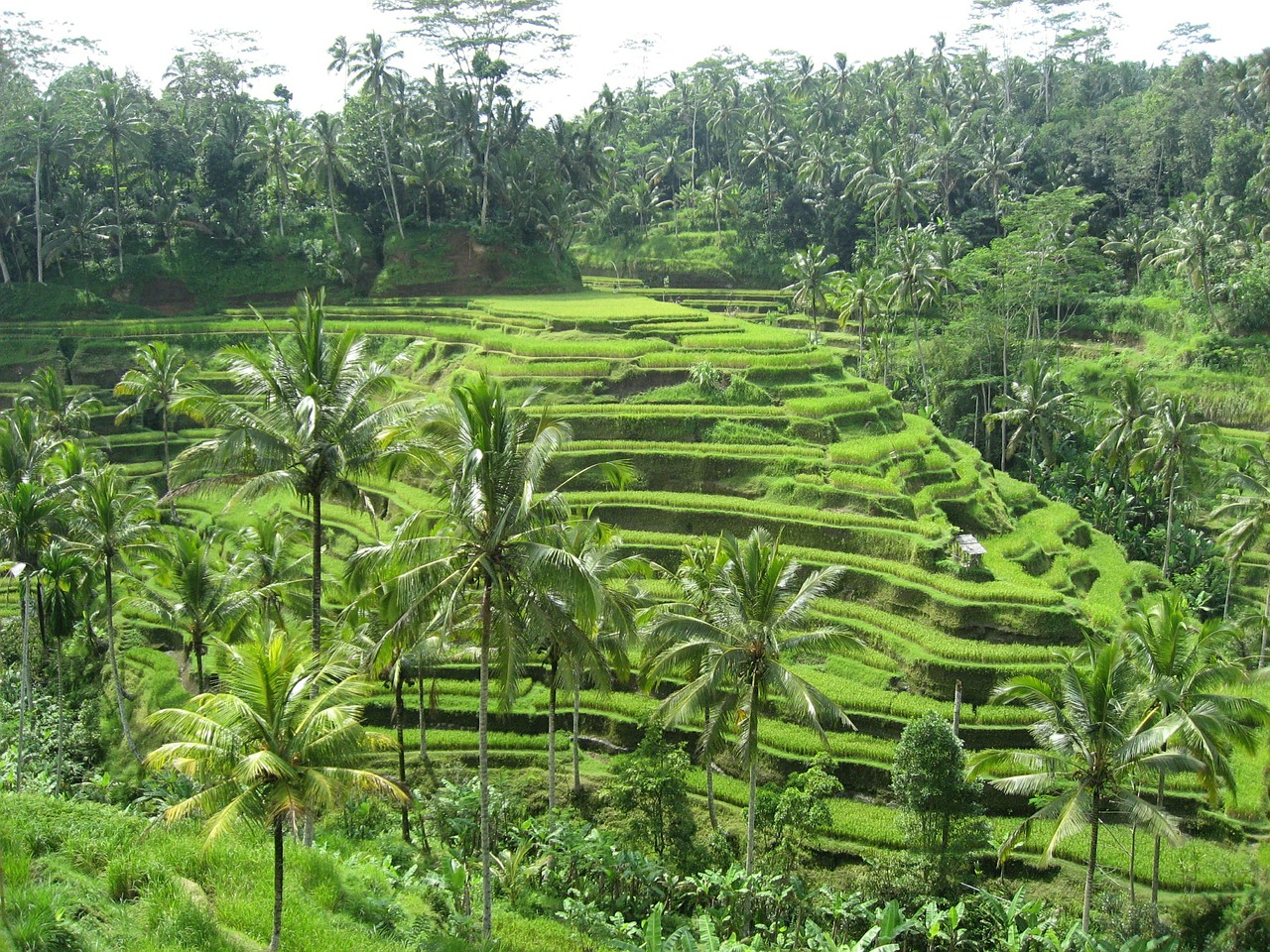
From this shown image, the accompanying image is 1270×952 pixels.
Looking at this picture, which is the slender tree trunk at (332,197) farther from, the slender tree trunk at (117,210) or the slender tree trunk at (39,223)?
the slender tree trunk at (39,223)

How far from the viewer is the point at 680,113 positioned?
3433 inches

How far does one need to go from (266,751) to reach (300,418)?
6.46 meters

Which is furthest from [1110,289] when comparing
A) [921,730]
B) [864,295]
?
[921,730]

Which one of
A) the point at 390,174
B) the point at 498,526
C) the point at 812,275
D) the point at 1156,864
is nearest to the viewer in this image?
the point at 498,526

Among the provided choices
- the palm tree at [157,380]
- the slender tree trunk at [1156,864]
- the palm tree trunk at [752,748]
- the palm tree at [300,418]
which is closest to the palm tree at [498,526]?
the palm tree at [300,418]

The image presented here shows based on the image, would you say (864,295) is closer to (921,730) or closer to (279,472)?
(921,730)

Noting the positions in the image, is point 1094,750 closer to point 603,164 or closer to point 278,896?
point 278,896

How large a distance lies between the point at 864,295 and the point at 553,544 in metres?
42.0

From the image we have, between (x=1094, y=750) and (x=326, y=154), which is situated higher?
(x=326, y=154)

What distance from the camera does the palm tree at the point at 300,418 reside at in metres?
17.4

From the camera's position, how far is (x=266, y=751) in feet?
40.4

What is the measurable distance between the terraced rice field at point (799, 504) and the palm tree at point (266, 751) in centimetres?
1169

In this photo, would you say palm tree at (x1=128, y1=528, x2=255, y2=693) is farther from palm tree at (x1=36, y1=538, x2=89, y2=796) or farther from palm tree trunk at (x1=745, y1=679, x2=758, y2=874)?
palm tree trunk at (x1=745, y1=679, x2=758, y2=874)

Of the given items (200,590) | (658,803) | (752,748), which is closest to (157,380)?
(200,590)
